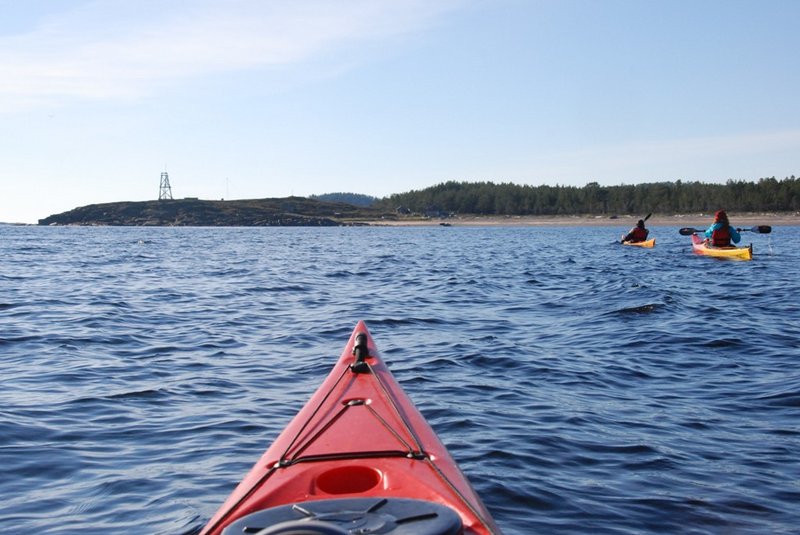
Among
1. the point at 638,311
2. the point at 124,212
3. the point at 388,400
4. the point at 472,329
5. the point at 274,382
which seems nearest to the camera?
the point at 388,400

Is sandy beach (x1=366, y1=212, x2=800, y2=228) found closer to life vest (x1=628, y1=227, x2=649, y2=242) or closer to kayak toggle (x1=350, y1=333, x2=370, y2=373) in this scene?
life vest (x1=628, y1=227, x2=649, y2=242)

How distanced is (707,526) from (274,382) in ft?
16.8

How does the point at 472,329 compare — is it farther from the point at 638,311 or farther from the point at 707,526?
the point at 707,526

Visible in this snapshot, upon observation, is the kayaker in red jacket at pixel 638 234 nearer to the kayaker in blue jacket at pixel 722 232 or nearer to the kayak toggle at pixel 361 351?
the kayaker in blue jacket at pixel 722 232

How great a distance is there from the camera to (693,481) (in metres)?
5.70

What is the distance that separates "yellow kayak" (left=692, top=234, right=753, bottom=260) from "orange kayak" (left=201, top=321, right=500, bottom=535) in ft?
69.8

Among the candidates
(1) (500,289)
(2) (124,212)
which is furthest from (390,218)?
(1) (500,289)

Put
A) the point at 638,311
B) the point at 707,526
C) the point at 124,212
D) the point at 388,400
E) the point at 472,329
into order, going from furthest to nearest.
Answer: the point at 124,212 < the point at 638,311 < the point at 472,329 < the point at 388,400 < the point at 707,526

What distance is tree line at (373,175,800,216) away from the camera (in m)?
106

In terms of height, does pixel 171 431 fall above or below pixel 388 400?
below

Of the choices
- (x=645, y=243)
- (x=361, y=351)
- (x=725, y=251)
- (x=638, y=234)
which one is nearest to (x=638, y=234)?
(x=638, y=234)

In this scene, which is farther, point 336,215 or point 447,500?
point 336,215

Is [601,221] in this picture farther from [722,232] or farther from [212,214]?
[722,232]

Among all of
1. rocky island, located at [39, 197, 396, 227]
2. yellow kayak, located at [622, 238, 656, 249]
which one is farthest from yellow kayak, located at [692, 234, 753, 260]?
rocky island, located at [39, 197, 396, 227]
